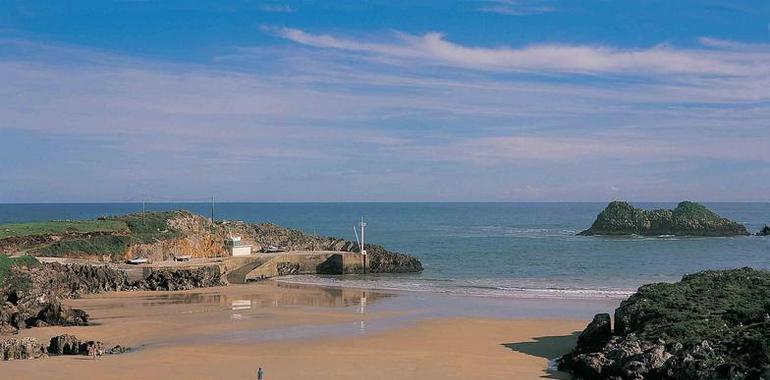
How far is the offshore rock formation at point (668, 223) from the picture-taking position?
338 ft

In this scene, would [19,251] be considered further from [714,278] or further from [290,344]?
[714,278]

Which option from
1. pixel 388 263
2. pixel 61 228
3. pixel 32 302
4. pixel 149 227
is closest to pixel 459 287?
pixel 388 263

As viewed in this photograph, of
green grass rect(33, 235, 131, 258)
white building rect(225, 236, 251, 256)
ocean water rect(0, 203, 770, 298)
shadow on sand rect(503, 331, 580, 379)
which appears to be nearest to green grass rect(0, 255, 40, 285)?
green grass rect(33, 235, 131, 258)

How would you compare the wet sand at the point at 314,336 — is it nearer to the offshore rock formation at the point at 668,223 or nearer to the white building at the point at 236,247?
the white building at the point at 236,247

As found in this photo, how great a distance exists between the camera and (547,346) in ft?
93.2

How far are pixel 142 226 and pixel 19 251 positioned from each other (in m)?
10.1

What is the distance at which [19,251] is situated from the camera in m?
48.4

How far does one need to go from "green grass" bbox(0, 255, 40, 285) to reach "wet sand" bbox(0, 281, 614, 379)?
3.57 metres

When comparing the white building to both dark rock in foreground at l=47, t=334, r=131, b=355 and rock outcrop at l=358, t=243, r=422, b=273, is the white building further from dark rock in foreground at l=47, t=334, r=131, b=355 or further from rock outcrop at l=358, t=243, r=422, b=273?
dark rock in foreground at l=47, t=334, r=131, b=355

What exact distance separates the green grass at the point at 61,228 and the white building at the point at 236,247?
300 inches

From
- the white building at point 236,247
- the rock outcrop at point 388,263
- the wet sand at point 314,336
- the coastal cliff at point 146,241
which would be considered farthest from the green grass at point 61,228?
the rock outcrop at point 388,263

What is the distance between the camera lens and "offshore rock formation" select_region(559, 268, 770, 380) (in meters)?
20.5

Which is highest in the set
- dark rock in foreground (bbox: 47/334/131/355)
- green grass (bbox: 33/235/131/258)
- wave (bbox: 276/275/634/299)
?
green grass (bbox: 33/235/131/258)

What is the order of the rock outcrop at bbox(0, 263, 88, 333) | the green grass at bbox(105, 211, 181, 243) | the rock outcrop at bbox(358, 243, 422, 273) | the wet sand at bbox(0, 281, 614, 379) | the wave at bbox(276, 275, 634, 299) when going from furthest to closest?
1. the rock outcrop at bbox(358, 243, 422, 273)
2. the green grass at bbox(105, 211, 181, 243)
3. the wave at bbox(276, 275, 634, 299)
4. the rock outcrop at bbox(0, 263, 88, 333)
5. the wet sand at bbox(0, 281, 614, 379)
